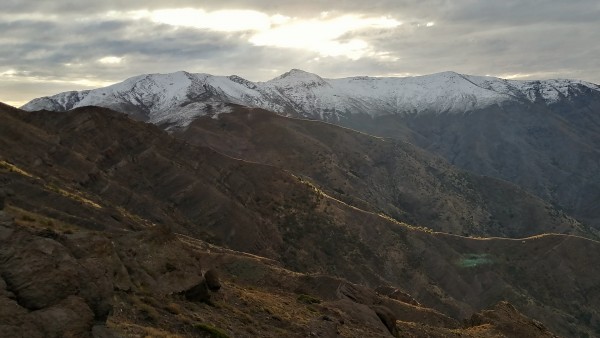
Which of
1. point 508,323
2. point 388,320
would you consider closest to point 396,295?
point 508,323

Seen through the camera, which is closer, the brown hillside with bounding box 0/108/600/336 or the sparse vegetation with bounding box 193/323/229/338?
the sparse vegetation with bounding box 193/323/229/338

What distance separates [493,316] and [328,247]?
4987 centimetres

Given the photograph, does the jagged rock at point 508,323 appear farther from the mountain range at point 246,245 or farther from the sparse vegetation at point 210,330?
the sparse vegetation at point 210,330

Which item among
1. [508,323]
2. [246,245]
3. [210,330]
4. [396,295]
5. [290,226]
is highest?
[210,330]

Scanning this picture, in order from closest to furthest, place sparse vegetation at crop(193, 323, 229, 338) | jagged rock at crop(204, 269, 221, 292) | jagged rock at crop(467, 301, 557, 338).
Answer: sparse vegetation at crop(193, 323, 229, 338), jagged rock at crop(204, 269, 221, 292), jagged rock at crop(467, 301, 557, 338)

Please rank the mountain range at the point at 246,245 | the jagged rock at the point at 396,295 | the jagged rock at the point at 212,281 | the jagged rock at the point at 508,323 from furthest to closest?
the jagged rock at the point at 396,295
the jagged rock at the point at 508,323
the jagged rock at the point at 212,281
the mountain range at the point at 246,245

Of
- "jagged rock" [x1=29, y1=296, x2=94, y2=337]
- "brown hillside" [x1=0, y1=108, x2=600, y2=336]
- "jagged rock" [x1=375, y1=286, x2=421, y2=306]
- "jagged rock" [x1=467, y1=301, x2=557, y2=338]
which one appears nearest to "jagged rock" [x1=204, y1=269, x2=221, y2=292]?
"jagged rock" [x1=29, y1=296, x2=94, y2=337]

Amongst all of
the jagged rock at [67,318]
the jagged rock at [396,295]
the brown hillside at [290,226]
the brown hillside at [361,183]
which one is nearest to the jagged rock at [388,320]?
the jagged rock at [396,295]

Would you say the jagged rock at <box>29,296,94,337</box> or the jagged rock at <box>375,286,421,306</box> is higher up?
the jagged rock at <box>29,296,94,337</box>

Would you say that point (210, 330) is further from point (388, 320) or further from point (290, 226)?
point (290, 226)

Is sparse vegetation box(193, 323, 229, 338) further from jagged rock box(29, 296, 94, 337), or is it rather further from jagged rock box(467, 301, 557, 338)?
jagged rock box(467, 301, 557, 338)

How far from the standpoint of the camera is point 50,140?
85.9 meters

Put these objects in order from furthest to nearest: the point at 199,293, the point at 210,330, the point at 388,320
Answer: the point at 388,320, the point at 199,293, the point at 210,330

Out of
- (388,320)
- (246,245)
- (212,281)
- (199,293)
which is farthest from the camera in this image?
(246,245)
